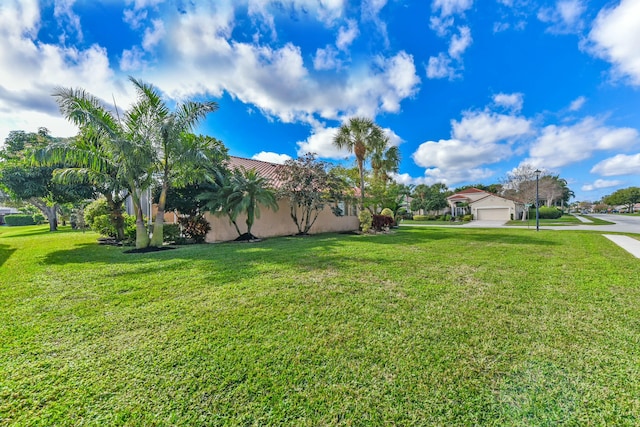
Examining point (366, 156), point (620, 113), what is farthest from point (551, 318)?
point (620, 113)

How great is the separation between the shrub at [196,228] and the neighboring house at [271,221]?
0.42 metres

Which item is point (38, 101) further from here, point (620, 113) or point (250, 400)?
point (620, 113)

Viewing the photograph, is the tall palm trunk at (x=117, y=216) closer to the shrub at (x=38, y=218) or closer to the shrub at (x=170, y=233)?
the shrub at (x=170, y=233)

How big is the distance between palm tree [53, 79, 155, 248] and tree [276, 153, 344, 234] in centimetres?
634

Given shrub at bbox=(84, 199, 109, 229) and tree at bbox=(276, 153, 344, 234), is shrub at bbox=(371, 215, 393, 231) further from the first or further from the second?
shrub at bbox=(84, 199, 109, 229)

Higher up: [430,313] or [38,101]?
[38,101]

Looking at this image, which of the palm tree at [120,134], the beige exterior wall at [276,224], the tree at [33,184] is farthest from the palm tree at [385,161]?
the tree at [33,184]

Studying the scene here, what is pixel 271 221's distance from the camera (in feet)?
50.5

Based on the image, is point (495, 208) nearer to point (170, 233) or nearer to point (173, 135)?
point (170, 233)

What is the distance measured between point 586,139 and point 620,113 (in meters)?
8.71

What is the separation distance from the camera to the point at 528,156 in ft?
119

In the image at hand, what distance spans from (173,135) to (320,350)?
9.65 meters

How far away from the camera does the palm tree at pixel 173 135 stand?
9.36 m

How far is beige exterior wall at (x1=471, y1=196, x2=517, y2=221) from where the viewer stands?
3744 cm
